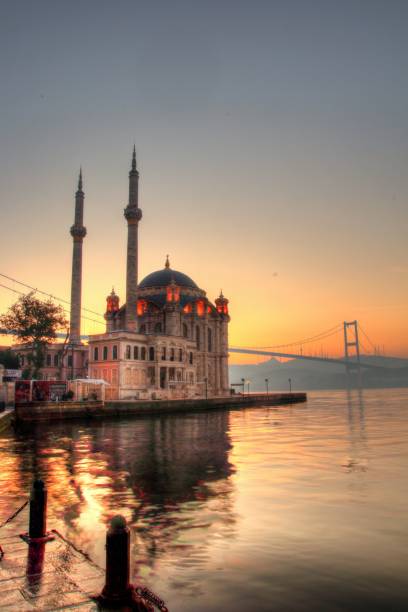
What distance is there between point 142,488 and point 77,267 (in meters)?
66.1

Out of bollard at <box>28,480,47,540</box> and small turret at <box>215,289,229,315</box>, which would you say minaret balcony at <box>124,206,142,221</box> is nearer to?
small turret at <box>215,289,229,315</box>

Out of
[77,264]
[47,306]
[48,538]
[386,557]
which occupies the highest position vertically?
[77,264]

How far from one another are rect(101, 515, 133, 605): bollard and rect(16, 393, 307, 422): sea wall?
134 ft

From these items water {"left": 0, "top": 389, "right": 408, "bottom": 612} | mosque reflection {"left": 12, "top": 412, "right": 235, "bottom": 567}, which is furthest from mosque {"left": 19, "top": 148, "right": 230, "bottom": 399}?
water {"left": 0, "top": 389, "right": 408, "bottom": 612}

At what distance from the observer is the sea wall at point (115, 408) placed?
45156 mm

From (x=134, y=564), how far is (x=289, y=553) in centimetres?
298

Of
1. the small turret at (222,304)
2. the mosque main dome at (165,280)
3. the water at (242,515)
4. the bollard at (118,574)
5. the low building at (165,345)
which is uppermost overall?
the mosque main dome at (165,280)

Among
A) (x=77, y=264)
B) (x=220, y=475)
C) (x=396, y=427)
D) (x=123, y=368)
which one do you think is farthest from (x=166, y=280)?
(x=220, y=475)

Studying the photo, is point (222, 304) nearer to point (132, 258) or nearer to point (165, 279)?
point (165, 279)

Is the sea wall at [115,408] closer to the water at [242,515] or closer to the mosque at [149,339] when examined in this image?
the mosque at [149,339]

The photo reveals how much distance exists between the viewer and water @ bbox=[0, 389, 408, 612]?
25.9ft

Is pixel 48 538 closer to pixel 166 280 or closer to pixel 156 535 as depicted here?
pixel 156 535

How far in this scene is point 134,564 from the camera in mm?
8789

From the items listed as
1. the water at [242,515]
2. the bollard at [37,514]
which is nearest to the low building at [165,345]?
the water at [242,515]
